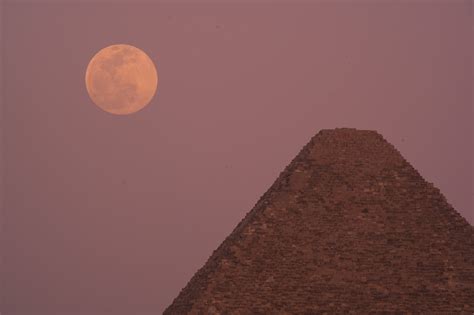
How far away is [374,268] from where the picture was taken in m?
27.3

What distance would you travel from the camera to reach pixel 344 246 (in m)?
27.5

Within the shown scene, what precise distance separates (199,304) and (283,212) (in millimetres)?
3509

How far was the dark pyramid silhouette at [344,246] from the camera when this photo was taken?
26594mm

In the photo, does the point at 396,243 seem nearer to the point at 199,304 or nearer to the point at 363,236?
the point at 363,236

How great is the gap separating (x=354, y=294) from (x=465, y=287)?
9.35ft

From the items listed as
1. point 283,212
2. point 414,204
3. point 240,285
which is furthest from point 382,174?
point 240,285

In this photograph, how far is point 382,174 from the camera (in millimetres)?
29578

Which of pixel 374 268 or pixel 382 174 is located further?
pixel 382 174

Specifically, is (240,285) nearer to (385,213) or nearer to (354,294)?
(354,294)

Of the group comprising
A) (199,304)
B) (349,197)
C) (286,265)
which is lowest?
(199,304)

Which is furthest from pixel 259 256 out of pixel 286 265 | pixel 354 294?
pixel 354 294

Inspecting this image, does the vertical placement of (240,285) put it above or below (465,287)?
below

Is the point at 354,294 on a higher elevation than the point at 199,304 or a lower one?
higher

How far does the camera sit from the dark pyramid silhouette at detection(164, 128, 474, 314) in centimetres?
2659
